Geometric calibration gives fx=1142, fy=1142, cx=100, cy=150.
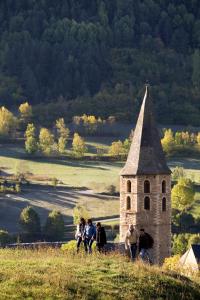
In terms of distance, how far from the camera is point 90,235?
47938mm

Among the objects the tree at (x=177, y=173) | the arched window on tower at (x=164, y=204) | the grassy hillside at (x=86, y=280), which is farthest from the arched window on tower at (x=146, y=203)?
the tree at (x=177, y=173)

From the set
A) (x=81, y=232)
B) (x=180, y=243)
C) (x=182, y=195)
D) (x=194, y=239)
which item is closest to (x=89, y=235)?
→ (x=81, y=232)

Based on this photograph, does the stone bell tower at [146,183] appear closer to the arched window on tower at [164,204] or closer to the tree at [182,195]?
the arched window on tower at [164,204]

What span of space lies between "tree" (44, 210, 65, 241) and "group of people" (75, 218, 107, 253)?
9074cm

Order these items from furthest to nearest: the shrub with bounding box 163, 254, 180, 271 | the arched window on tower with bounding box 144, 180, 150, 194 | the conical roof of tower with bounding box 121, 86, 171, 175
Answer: the arched window on tower with bounding box 144, 180, 150, 194 → the conical roof of tower with bounding box 121, 86, 171, 175 → the shrub with bounding box 163, 254, 180, 271

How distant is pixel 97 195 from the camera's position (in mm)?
169500

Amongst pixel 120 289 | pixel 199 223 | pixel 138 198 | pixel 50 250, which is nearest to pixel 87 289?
pixel 120 289

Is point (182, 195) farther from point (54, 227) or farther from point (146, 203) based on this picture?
point (146, 203)

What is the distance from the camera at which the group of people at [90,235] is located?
155 ft

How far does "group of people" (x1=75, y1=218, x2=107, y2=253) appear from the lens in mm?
47312

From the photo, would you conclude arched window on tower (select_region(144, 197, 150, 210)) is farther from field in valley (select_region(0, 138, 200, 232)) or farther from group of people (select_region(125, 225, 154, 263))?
field in valley (select_region(0, 138, 200, 232))

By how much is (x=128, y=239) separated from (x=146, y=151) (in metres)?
45.6

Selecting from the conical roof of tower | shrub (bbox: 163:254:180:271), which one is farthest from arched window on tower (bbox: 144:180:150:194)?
shrub (bbox: 163:254:180:271)

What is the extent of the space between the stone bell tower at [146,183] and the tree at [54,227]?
47.7 meters
